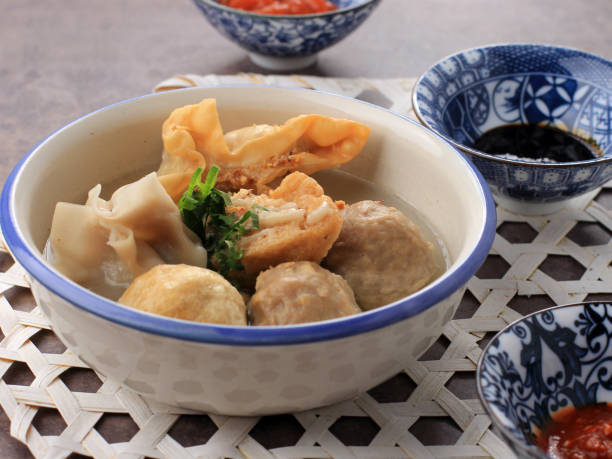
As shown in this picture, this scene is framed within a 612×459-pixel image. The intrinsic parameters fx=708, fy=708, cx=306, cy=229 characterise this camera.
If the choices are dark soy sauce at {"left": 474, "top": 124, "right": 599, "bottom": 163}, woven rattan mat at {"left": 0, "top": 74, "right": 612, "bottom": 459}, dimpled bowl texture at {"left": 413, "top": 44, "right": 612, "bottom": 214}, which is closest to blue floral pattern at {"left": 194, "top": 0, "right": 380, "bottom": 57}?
dimpled bowl texture at {"left": 413, "top": 44, "right": 612, "bottom": 214}

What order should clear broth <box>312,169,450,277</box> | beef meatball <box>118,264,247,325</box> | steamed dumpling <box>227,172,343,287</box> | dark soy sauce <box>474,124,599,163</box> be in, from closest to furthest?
1. beef meatball <box>118,264,247,325</box>
2. steamed dumpling <box>227,172,343,287</box>
3. clear broth <box>312,169,450,277</box>
4. dark soy sauce <box>474,124,599,163</box>

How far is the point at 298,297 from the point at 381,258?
0.28 meters

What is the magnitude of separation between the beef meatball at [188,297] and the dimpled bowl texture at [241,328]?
0.35ft

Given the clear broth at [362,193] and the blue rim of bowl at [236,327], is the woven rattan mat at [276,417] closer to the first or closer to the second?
the clear broth at [362,193]

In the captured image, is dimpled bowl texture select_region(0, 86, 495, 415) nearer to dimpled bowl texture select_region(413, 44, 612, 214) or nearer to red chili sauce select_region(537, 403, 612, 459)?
red chili sauce select_region(537, 403, 612, 459)

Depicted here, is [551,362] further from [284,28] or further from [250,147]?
[284,28]

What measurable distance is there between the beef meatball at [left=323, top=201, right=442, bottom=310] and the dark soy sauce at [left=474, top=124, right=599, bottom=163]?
85 cm

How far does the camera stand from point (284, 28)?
2.87 meters

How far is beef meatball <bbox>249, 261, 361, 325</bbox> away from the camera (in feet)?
4.42

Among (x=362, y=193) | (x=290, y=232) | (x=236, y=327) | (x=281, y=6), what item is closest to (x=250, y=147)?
(x=362, y=193)

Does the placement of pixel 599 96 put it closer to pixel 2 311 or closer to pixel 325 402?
pixel 325 402

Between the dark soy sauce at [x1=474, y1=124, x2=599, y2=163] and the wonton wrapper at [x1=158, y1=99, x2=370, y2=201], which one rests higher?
the wonton wrapper at [x1=158, y1=99, x2=370, y2=201]

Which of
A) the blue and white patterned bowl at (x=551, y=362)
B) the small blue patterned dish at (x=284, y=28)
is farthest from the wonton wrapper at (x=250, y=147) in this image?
the small blue patterned dish at (x=284, y=28)

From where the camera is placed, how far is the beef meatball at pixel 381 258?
1.54 meters
